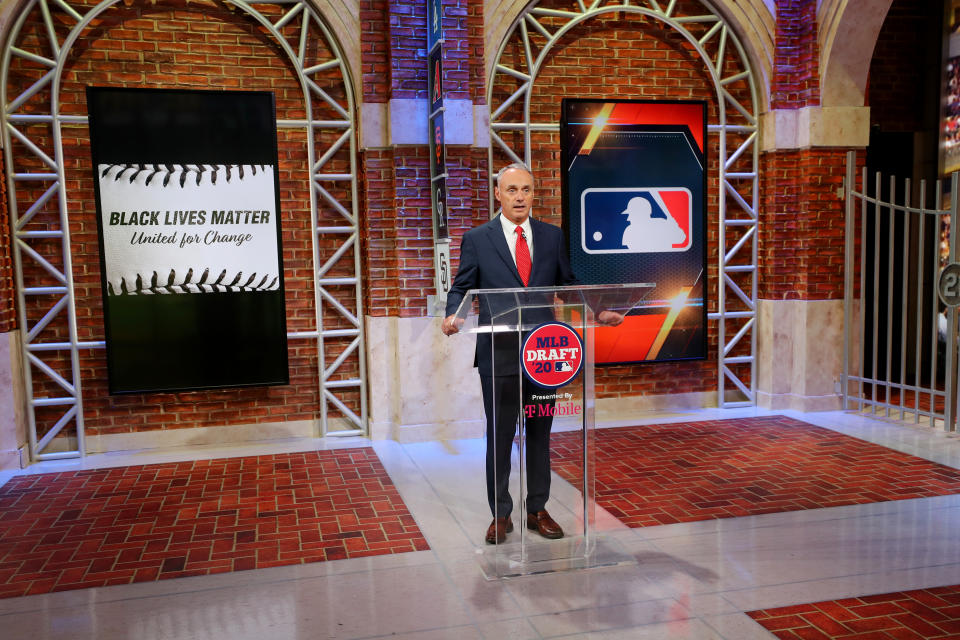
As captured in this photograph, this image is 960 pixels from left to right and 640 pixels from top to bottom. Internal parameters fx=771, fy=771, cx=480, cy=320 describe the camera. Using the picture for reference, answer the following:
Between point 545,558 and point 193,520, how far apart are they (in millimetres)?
2387

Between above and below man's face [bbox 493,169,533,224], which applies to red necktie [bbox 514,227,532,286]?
below

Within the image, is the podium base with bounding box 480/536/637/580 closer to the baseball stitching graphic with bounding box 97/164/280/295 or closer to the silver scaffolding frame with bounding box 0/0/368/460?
the silver scaffolding frame with bounding box 0/0/368/460

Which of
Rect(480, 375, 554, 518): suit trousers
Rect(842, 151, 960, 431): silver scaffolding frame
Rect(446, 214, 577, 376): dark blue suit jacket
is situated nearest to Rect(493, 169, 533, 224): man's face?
Rect(446, 214, 577, 376): dark blue suit jacket

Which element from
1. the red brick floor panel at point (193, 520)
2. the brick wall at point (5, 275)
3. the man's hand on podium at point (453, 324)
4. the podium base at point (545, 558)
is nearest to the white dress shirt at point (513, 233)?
the man's hand on podium at point (453, 324)

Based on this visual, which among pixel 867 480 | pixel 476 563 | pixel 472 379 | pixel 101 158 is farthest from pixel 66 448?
pixel 867 480

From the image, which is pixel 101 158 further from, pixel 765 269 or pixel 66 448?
pixel 765 269

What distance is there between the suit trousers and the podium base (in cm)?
22

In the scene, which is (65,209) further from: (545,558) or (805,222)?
→ (805,222)

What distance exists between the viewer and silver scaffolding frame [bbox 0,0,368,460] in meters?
6.36

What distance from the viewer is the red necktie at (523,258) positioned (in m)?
4.25

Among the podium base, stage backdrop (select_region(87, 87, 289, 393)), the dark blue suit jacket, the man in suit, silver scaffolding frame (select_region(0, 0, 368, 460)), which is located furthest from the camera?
stage backdrop (select_region(87, 87, 289, 393))

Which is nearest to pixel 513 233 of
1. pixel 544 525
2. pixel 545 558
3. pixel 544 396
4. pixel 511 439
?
pixel 544 396

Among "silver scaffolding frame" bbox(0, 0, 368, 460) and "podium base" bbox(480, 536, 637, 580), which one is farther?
"silver scaffolding frame" bbox(0, 0, 368, 460)

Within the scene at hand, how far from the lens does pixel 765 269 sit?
8.02 metres
